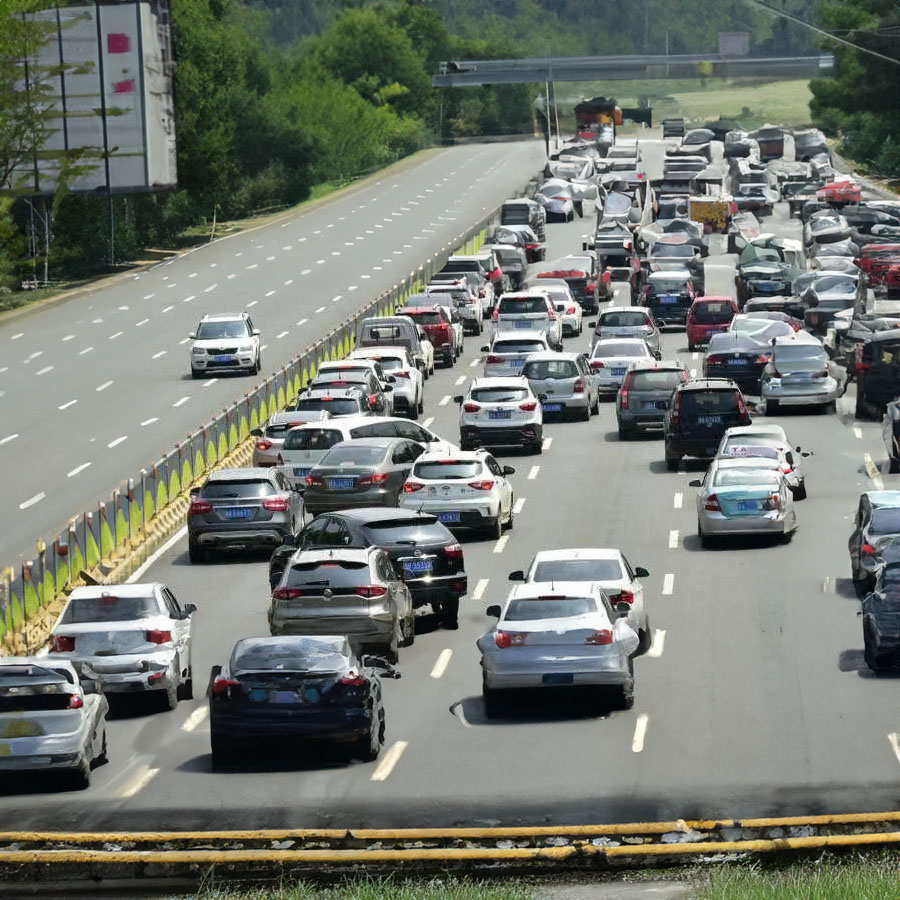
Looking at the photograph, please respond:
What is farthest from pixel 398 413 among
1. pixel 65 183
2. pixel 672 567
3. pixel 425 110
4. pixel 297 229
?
pixel 425 110

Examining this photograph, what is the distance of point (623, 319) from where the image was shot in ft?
189

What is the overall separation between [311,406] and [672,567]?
13.3 m

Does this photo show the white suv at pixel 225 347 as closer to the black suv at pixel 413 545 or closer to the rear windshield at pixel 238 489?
the rear windshield at pixel 238 489

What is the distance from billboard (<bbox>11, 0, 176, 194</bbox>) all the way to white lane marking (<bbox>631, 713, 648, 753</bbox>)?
5088cm

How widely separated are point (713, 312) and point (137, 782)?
40.3 m

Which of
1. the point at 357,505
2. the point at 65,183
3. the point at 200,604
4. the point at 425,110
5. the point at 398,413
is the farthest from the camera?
the point at 425,110

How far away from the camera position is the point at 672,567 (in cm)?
3319

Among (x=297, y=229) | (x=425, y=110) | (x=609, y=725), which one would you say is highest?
(x=425, y=110)

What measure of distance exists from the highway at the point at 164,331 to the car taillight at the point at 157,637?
11.2 metres

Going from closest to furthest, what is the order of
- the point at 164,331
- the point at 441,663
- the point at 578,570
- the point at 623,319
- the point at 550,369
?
the point at 578,570, the point at 441,663, the point at 550,369, the point at 623,319, the point at 164,331

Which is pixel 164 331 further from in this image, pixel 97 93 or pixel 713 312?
pixel 713 312

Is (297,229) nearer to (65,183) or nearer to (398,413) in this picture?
(65,183)

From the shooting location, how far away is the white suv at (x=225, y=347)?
57312 mm


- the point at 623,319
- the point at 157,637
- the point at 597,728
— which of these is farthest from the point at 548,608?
the point at 623,319
